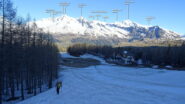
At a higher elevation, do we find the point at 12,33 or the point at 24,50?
the point at 12,33

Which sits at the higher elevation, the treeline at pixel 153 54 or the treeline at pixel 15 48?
the treeline at pixel 15 48

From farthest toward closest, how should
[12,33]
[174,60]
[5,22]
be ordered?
1. [174,60]
2. [12,33]
3. [5,22]

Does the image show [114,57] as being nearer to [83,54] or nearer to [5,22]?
[83,54]

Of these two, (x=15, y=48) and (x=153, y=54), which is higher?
(x=15, y=48)

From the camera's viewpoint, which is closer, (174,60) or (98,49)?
(174,60)

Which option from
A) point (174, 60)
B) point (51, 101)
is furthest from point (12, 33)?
point (174, 60)

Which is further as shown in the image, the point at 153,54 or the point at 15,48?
the point at 153,54

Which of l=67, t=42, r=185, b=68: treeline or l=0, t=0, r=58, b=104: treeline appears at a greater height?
l=0, t=0, r=58, b=104: treeline

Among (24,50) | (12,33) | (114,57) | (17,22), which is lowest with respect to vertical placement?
(114,57)

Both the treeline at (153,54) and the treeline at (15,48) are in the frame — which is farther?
the treeline at (153,54)

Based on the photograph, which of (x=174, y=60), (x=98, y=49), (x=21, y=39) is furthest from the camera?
(x=98, y=49)

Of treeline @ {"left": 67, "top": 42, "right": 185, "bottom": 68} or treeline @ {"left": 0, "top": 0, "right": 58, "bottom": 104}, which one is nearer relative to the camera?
treeline @ {"left": 0, "top": 0, "right": 58, "bottom": 104}
